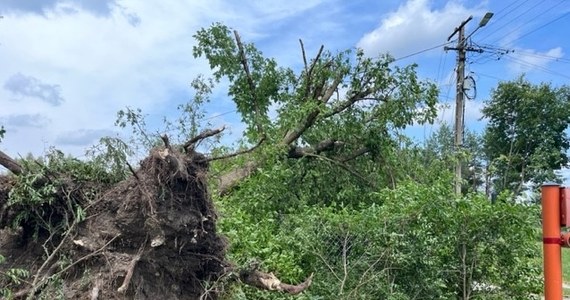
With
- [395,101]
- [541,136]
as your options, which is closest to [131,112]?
[395,101]

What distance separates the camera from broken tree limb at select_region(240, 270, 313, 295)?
4141 mm

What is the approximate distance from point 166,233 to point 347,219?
169 cm

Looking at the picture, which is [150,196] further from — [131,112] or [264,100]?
[264,100]

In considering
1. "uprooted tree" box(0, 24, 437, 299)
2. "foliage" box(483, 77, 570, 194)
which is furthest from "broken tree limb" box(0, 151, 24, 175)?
"foliage" box(483, 77, 570, 194)

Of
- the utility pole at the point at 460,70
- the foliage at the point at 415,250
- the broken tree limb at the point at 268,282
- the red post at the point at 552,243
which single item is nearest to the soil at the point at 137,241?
the broken tree limb at the point at 268,282

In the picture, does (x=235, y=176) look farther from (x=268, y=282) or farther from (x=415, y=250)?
(x=415, y=250)

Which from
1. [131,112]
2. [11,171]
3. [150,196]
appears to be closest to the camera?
[150,196]

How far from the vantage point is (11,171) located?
4.09 meters

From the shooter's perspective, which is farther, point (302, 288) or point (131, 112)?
point (131, 112)

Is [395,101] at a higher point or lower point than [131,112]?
higher

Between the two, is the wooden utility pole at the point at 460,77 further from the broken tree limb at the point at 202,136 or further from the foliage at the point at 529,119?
the broken tree limb at the point at 202,136

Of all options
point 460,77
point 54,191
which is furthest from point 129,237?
point 460,77

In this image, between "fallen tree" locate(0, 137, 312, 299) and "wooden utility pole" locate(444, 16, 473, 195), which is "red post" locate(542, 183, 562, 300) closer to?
"fallen tree" locate(0, 137, 312, 299)

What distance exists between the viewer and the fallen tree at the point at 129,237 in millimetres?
3783
